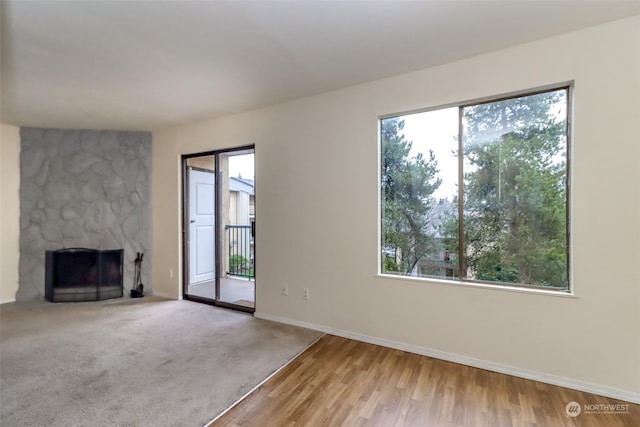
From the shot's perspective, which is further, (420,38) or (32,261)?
(32,261)

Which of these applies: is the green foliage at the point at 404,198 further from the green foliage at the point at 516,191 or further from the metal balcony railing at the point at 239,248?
the metal balcony railing at the point at 239,248

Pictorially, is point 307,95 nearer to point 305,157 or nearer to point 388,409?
point 305,157

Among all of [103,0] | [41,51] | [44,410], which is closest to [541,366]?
[44,410]

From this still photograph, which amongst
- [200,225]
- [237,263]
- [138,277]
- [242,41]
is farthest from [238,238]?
[242,41]

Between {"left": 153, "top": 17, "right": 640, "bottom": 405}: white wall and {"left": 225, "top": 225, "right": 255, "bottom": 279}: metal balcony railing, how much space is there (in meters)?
1.86

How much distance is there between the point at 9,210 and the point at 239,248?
3169 millimetres

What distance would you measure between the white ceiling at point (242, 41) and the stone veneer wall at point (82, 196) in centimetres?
122

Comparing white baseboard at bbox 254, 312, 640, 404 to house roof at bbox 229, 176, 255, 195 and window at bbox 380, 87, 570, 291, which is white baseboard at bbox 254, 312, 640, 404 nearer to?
window at bbox 380, 87, 570, 291

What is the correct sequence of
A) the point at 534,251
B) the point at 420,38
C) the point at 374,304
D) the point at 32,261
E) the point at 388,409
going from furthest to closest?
the point at 32,261
the point at 374,304
the point at 534,251
the point at 420,38
the point at 388,409

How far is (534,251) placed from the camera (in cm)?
223

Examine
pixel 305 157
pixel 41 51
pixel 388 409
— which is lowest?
pixel 388 409

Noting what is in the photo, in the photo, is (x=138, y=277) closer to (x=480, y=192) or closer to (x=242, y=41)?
(x=242, y=41)

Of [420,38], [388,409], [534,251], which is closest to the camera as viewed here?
[388,409]

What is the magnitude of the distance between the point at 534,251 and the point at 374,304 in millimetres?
1366
